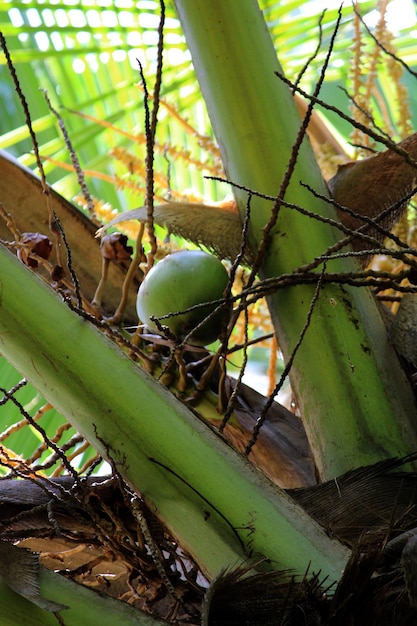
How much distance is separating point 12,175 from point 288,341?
53 centimetres

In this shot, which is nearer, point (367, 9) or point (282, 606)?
point (282, 606)

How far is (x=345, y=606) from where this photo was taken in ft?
2.08

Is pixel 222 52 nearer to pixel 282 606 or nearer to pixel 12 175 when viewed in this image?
pixel 12 175

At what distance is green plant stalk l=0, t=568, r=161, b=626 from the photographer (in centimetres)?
67

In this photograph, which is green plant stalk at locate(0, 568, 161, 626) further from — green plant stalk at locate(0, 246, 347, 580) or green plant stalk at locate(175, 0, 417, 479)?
green plant stalk at locate(175, 0, 417, 479)

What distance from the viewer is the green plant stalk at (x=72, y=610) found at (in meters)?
0.67

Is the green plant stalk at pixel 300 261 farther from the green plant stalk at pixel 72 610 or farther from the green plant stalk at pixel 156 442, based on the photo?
the green plant stalk at pixel 72 610

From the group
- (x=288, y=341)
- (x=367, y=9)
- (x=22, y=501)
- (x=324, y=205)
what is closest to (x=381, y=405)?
(x=288, y=341)

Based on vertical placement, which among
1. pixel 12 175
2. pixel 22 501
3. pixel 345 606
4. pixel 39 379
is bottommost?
pixel 345 606

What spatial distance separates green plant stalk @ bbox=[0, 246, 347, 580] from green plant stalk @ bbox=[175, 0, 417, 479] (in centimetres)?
22

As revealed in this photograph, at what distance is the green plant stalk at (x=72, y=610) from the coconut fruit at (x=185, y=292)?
375 mm

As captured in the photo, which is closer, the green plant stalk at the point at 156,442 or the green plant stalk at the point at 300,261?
the green plant stalk at the point at 156,442

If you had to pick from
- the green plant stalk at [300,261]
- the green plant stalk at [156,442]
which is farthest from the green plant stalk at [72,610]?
the green plant stalk at [300,261]

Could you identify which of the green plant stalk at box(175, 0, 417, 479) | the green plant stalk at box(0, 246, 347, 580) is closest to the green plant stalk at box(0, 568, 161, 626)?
the green plant stalk at box(0, 246, 347, 580)
